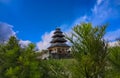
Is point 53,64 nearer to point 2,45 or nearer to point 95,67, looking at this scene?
point 2,45

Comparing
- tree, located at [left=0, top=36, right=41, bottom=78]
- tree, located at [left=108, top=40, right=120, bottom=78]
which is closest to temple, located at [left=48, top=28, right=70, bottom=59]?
tree, located at [left=0, top=36, right=41, bottom=78]

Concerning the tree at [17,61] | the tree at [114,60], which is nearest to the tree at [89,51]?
the tree at [114,60]

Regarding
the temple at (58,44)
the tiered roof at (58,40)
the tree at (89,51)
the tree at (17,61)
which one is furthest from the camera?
the tiered roof at (58,40)

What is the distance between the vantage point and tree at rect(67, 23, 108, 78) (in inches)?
502

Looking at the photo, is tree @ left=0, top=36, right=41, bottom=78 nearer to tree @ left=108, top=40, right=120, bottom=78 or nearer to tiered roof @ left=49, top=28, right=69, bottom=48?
tree @ left=108, top=40, right=120, bottom=78

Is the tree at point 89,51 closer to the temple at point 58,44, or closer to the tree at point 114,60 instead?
the tree at point 114,60

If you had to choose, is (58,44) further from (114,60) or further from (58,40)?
(114,60)

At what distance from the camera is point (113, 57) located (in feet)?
48.8

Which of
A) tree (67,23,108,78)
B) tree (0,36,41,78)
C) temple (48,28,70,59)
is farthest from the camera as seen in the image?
temple (48,28,70,59)

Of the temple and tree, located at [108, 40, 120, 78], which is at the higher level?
the temple

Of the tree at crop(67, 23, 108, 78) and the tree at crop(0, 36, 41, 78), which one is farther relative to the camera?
the tree at crop(0, 36, 41, 78)

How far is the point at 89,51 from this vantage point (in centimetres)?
1285

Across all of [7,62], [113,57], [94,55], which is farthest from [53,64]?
[94,55]

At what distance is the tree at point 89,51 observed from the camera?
41.8 feet
